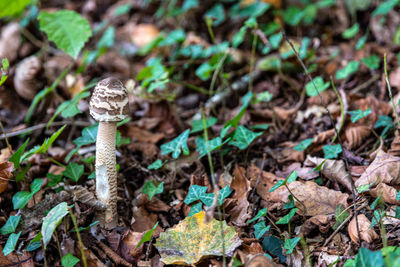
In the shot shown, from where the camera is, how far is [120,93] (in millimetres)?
2350

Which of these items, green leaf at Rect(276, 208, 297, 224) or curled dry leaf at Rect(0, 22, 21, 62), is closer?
green leaf at Rect(276, 208, 297, 224)

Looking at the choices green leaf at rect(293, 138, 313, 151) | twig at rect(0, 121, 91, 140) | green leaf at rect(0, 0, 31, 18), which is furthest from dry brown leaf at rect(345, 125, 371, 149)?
green leaf at rect(0, 0, 31, 18)

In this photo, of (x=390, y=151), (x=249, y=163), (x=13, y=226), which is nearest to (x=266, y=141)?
(x=249, y=163)

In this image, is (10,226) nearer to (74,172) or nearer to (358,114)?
(74,172)

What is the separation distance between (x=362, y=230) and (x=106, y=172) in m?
1.80

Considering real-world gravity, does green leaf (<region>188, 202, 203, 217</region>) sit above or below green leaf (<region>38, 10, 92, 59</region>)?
below

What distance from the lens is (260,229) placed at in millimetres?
2387

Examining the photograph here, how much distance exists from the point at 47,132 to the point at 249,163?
88.1 inches

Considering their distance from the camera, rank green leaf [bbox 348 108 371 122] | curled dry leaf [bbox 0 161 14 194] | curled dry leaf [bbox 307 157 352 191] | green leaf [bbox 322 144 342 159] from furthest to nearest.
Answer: green leaf [bbox 348 108 371 122]
green leaf [bbox 322 144 342 159]
curled dry leaf [bbox 307 157 352 191]
curled dry leaf [bbox 0 161 14 194]

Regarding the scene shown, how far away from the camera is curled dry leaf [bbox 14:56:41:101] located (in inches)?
161

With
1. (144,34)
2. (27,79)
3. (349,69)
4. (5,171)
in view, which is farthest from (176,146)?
(144,34)

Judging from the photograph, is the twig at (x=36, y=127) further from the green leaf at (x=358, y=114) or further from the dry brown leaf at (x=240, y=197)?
the green leaf at (x=358, y=114)

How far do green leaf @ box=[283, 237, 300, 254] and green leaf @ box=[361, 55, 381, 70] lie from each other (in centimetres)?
255

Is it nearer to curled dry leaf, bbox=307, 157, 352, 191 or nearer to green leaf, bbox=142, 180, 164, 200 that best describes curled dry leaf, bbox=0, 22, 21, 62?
green leaf, bbox=142, 180, 164, 200
